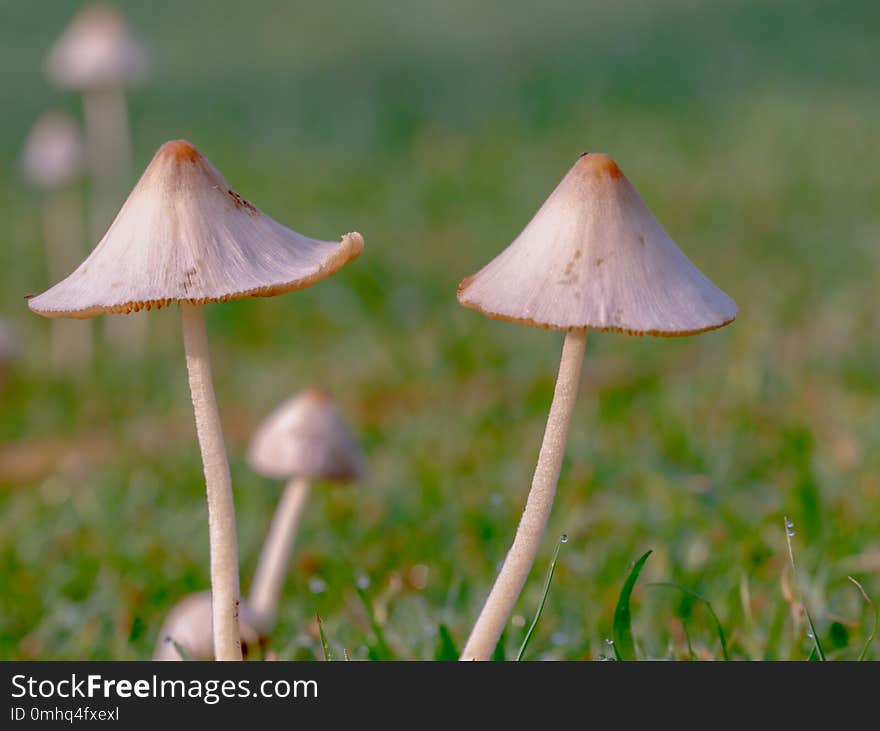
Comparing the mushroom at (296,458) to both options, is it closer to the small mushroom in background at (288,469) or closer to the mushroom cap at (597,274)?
the small mushroom in background at (288,469)

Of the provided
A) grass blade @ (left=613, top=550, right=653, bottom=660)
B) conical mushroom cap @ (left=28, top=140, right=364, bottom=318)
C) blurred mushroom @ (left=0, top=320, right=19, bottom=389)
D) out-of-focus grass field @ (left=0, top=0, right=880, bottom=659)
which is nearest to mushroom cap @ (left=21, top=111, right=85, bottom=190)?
out-of-focus grass field @ (left=0, top=0, right=880, bottom=659)

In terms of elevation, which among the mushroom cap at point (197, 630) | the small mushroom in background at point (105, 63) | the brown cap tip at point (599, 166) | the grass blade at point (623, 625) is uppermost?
the small mushroom in background at point (105, 63)

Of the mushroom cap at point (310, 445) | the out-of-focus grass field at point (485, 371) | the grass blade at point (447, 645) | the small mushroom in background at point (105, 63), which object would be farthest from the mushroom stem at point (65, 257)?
the grass blade at point (447, 645)

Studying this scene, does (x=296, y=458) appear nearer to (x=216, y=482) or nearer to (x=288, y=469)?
(x=288, y=469)

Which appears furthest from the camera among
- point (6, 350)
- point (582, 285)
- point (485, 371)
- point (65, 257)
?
point (65, 257)

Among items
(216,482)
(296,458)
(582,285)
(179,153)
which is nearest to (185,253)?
(179,153)

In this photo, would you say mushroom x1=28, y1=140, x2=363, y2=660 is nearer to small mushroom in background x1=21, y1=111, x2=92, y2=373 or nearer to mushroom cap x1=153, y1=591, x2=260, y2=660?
mushroom cap x1=153, y1=591, x2=260, y2=660
